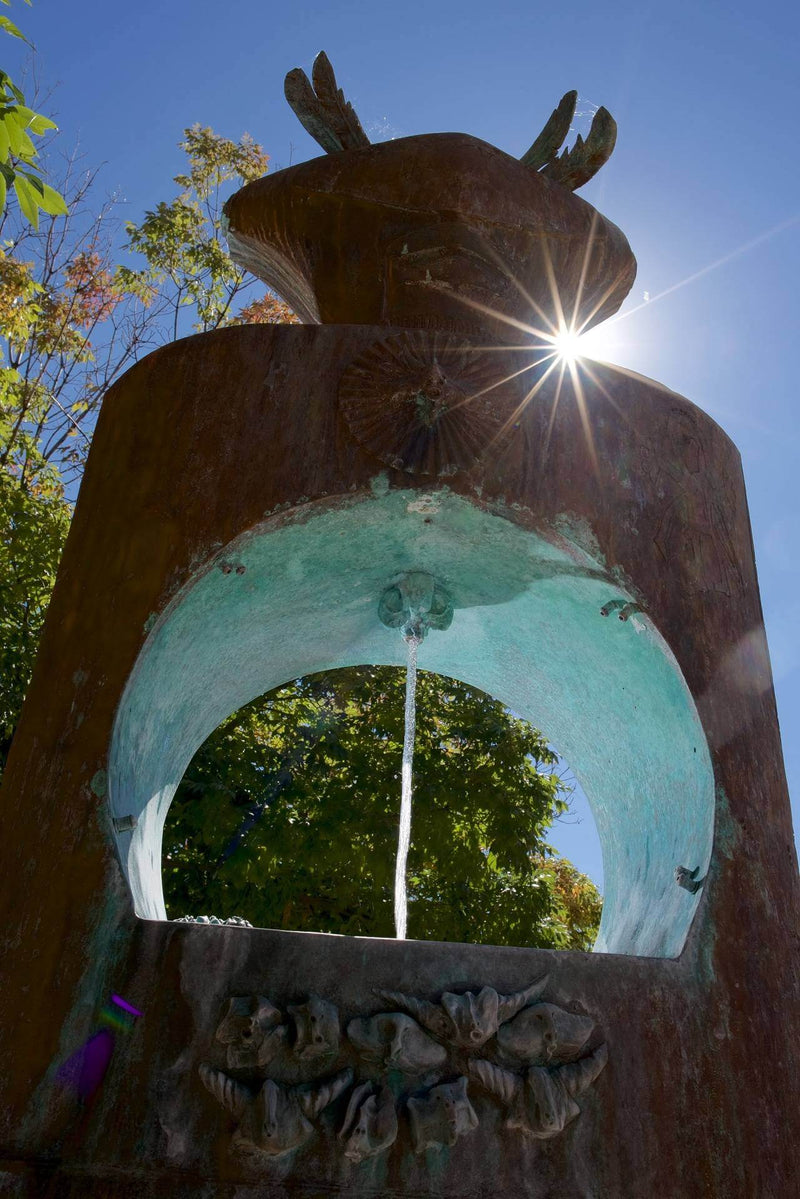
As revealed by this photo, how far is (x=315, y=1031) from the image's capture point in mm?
2184

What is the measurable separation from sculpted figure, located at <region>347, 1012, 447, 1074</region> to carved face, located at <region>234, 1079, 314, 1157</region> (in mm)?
185

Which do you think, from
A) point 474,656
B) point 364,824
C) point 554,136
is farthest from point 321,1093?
point 364,824

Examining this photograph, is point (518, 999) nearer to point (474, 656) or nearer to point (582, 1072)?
point (582, 1072)

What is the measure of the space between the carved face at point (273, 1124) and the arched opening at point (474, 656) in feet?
1.96

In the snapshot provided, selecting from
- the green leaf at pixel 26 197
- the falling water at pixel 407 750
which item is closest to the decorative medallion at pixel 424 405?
the falling water at pixel 407 750

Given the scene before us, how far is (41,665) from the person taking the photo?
2.78 m

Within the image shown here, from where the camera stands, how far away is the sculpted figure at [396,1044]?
2197mm

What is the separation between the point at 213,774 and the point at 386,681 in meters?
2.01

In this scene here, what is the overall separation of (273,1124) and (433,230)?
10.0 feet

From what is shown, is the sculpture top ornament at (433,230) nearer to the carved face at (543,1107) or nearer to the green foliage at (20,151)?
the green foliage at (20,151)

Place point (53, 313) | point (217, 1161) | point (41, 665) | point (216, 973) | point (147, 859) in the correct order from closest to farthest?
point (217, 1161)
point (216, 973)
point (41, 665)
point (147, 859)
point (53, 313)

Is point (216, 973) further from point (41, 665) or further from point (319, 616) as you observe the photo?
point (319, 616)

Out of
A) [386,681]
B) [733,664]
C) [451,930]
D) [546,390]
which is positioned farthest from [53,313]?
[733,664]

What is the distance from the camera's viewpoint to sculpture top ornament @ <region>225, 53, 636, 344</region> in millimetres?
3797
